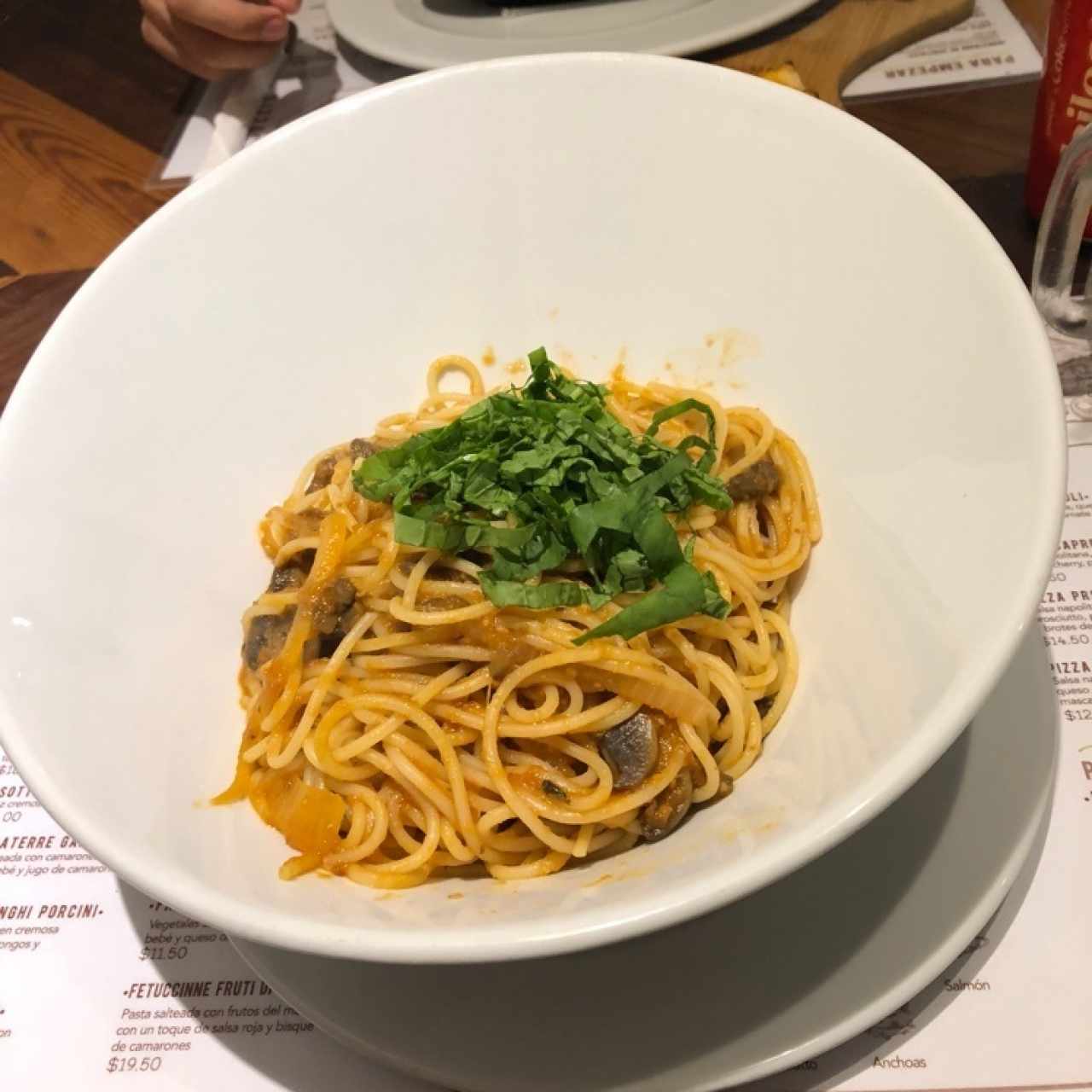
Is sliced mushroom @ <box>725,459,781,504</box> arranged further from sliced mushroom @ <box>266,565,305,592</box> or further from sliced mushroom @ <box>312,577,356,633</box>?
sliced mushroom @ <box>266,565,305,592</box>

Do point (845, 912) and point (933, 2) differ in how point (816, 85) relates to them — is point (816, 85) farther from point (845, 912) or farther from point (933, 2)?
point (845, 912)

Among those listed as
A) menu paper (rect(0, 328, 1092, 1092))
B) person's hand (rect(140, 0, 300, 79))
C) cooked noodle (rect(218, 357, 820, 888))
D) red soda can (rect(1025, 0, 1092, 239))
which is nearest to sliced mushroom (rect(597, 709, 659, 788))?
cooked noodle (rect(218, 357, 820, 888))

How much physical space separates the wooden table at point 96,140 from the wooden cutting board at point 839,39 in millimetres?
101

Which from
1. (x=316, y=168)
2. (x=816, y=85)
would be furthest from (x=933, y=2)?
(x=316, y=168)

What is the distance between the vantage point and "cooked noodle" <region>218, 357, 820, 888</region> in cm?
163

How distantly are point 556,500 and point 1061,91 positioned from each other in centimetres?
178

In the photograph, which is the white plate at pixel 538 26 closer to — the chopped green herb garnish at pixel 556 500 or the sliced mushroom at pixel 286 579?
the chopped green herb garnish at pixel 556 500

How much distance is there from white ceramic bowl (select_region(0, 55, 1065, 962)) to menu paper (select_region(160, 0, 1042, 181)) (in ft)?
4.12

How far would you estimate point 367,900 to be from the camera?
1468mm

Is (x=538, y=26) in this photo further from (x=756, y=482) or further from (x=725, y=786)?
(x=725, y=786)

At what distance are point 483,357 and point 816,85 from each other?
156 centimetres

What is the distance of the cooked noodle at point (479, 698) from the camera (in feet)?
5.35

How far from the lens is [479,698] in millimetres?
1802

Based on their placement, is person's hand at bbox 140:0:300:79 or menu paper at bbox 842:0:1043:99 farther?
person's hand at bbox 140:0:300:79
